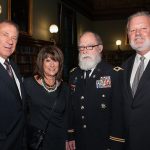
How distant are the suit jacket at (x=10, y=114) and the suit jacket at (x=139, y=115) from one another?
3.82 feet

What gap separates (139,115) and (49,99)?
4.03 ft

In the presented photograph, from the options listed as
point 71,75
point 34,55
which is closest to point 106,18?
point 34,55

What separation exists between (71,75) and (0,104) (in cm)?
114

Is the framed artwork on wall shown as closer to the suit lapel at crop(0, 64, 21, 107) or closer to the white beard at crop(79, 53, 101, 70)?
the white beard at crop(79, 53, 101, 70)

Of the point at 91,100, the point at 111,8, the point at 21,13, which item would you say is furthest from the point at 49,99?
the point at 111,8

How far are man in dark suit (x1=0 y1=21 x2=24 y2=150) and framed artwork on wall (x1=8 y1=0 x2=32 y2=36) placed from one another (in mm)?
4831

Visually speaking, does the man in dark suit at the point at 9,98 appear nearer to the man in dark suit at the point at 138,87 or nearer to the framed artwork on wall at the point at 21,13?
the man in dark suit at the point at 138,87

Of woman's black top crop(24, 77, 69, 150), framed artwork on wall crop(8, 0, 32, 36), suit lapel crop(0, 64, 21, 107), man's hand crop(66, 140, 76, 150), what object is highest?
Answer: framed artwork on wall crop(8, 0, 32, 36)

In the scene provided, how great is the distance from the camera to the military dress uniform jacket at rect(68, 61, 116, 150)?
3420mm

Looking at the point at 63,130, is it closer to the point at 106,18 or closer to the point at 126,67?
the point at 126,67

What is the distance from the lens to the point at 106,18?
56.8 feet

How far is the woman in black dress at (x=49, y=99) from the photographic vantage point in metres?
3.56

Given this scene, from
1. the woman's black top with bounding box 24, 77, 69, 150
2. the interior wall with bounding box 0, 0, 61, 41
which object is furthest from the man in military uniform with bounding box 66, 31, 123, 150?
the interior wall with bounding box 0, 0, 61, 41

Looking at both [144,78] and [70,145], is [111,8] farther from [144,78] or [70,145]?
[144,78]
